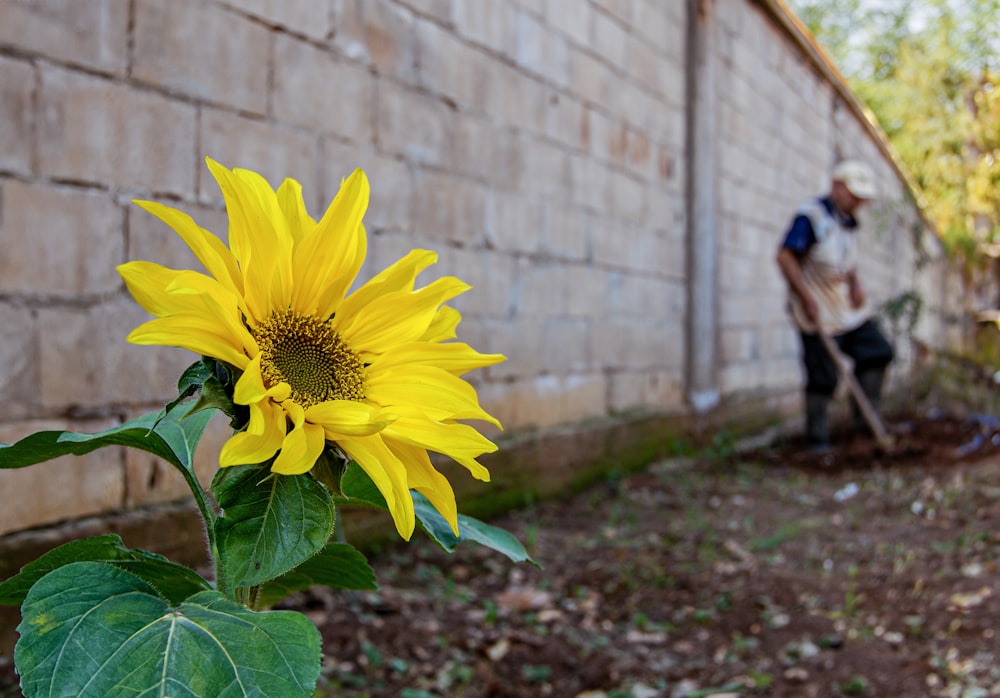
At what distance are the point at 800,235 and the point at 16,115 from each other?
4.98 metres

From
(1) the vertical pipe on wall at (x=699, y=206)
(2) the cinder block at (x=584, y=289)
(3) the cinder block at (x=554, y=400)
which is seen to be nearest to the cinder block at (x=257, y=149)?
(3) the cinder block at (x=554, y=400)

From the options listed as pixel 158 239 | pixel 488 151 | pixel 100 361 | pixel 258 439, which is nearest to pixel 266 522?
pixel 258 439

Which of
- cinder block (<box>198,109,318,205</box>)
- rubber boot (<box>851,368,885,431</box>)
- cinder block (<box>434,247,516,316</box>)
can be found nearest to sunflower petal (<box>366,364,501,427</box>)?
cinder block (<box>198,109,318,205</box>)

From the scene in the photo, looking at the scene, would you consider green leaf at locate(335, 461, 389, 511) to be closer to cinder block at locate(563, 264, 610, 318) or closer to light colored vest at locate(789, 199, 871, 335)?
cinder block at locate(563, 264, 610, 318)

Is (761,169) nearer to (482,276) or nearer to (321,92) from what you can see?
(482,276)

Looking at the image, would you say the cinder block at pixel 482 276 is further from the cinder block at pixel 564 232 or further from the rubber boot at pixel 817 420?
the rubber boot at pixel 817 420

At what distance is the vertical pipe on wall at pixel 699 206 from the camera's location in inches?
255

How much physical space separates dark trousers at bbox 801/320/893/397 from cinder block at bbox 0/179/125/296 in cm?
502

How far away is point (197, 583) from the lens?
3.21ft

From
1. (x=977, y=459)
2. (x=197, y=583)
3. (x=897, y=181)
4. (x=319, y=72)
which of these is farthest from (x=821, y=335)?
(x=897, y=181)

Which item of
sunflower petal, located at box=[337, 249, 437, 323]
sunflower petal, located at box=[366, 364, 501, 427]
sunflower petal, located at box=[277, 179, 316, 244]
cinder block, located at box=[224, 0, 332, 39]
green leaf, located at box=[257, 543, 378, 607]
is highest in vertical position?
cinder block, located at box=[224, 0, 332, 39]

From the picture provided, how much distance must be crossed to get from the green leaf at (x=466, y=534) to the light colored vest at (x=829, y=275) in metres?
5.62

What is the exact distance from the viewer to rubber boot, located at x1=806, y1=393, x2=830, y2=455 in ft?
22.0

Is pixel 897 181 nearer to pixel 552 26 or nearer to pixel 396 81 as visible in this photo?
pixel 552 26
